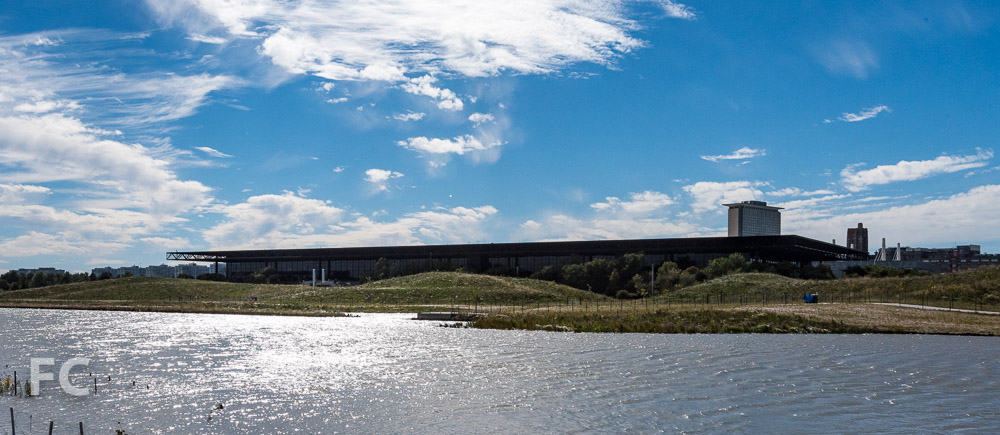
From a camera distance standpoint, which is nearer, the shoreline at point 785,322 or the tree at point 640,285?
the shoreline at point 785,322

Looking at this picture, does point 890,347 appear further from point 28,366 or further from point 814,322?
point 28,366

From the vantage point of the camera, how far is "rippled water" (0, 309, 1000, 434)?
82.7 feet

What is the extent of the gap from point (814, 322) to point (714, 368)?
1153 inches

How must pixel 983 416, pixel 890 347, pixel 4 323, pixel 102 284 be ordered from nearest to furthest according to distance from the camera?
1. pixel 983 416
2. pixel 890 347
3. pixel 4 323
4. pixel 102 284

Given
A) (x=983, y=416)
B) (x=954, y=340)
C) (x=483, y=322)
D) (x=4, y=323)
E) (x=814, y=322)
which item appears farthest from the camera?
(x=4, y=323)

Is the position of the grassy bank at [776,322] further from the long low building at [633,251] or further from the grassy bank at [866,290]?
the long low building at [633,251]

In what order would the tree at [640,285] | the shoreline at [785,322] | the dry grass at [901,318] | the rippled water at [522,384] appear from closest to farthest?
the rippled water at [522,384], the dry grass at [901,318], the shoreline at [785,322], the tree at [640,285]

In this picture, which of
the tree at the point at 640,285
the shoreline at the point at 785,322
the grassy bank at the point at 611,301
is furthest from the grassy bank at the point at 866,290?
the tree at the point at 640,285

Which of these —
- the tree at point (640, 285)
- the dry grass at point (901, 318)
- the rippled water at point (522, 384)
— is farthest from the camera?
the tree at point (640, 285)

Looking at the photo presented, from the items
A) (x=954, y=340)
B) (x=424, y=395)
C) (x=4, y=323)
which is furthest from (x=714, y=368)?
(x=4, y=323)

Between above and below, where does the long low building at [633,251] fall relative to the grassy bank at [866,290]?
above

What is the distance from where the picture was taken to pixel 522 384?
33.1 metres

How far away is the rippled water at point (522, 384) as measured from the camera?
82.7ft

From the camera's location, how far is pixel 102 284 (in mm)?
159875
